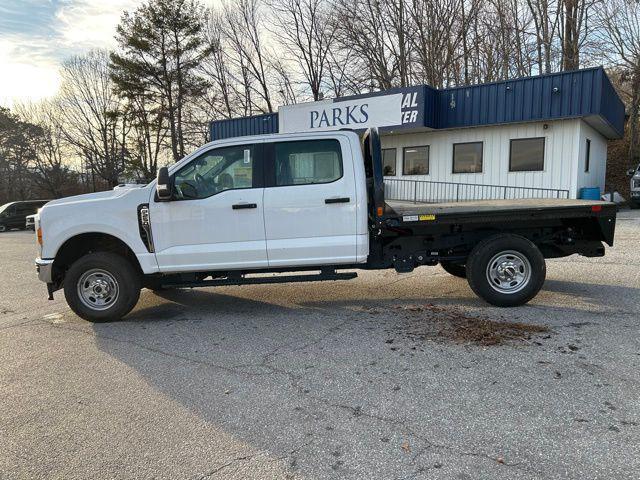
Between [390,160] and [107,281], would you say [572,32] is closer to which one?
[390,160]

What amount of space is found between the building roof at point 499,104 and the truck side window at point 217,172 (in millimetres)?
12594

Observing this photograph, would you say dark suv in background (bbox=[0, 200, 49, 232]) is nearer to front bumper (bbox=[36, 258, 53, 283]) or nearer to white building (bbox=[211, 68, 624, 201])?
white building (bbox=[211, 68, 624, 201])

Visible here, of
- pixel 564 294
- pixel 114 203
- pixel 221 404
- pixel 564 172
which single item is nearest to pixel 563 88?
pixel 564 172

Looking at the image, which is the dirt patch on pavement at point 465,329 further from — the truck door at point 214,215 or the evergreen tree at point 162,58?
the evergreen tree at point 162,58

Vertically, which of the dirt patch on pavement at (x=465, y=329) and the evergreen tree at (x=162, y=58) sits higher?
the evergreen tree at (x=162, y=58)

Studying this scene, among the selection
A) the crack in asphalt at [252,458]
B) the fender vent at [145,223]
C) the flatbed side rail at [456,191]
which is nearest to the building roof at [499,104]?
the flatbed side rail at [456,191]

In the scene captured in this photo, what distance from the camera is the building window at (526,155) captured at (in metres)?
16.5

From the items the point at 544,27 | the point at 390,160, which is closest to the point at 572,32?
the point at 544,27

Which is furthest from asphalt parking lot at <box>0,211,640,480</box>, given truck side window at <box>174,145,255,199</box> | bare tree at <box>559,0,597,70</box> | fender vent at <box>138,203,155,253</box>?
bare tree at <box>559,0,597,70</box>

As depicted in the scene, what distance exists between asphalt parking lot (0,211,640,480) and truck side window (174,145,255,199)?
5.37 ft

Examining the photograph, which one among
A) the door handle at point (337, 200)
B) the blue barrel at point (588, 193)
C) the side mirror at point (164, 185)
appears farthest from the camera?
the blue barrel at point (588, 193)

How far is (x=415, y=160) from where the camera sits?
63.8 feet

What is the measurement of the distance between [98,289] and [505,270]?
505 cm

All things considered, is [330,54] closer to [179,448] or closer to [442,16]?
[442,16]
